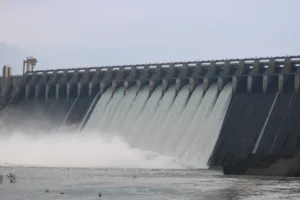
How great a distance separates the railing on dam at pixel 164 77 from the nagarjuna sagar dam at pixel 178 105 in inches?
4.3

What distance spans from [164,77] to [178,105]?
18.4ft

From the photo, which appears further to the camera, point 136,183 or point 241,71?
point 241,71

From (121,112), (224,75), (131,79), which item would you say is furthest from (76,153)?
(224,75)

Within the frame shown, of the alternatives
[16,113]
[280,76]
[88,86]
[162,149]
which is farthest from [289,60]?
[16,113]

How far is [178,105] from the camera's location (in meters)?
68.5

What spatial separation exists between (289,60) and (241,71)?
5.51 metres

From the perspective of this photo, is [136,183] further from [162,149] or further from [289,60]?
[289,60]

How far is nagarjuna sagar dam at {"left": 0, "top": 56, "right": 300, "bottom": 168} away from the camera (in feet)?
194

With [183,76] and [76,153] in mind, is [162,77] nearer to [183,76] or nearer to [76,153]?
[183,76]

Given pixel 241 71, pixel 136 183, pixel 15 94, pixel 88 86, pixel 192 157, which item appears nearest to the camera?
pixel 136 183

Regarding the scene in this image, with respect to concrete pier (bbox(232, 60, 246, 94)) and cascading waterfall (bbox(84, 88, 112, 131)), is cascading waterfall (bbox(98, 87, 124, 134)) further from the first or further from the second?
concrete pier (bbox(232, 60, 246, 94))

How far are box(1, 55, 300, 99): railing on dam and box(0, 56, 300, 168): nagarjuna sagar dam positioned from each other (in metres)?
0.11

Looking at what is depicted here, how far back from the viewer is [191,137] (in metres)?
63.5

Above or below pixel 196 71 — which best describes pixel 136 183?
below
